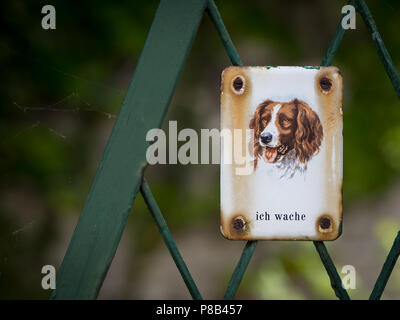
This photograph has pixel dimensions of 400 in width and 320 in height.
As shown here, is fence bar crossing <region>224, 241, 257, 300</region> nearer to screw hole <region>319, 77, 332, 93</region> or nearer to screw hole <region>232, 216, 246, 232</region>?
screw hole <region>232, 216, 246, 232</region>

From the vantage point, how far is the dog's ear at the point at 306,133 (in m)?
0.49

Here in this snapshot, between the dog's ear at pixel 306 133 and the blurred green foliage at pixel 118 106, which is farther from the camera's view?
the blurred green foliage at pixel 118 106

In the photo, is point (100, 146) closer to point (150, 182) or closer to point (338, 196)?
point (150, 182)

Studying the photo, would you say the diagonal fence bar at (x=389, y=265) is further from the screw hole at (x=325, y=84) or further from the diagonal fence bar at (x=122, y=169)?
the diagonal fence bar at (x=122, y=169)

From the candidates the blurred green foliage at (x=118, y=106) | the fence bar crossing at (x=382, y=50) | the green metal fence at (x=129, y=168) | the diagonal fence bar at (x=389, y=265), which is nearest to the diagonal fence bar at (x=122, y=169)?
the green metal fence at (x=129, y=168)

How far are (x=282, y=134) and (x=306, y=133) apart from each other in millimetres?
34

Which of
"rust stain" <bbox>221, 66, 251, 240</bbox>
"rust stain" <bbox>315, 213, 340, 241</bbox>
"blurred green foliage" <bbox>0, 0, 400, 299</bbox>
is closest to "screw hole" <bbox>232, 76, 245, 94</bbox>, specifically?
"rust stain" <bbox>221, 66, 251, 240</bbox>

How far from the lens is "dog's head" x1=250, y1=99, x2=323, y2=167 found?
1.61 ft

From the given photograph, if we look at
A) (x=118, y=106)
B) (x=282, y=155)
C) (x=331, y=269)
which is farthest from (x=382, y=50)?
(x=118, y=106)

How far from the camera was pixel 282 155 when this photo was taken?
49cm

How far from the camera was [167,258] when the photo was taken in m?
1.75

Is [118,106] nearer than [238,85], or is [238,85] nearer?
[238,85]

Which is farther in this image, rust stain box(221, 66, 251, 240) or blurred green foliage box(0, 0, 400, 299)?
blurred green foliage box(0, 0, 400, 299)

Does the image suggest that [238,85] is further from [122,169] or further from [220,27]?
[122,169]
